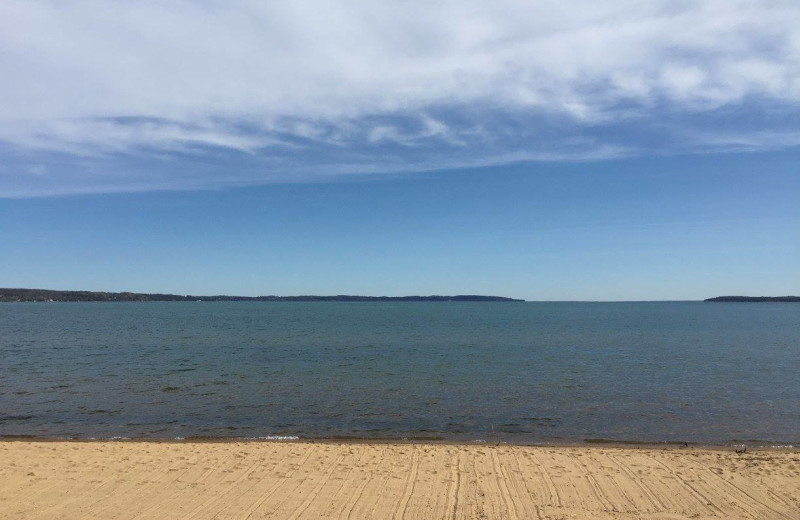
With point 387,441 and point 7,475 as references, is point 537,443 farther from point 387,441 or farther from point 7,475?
point 7,475

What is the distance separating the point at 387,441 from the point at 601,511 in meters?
7.91

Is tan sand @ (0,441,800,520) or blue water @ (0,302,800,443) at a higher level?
tan sand @ (0,441,800,520)

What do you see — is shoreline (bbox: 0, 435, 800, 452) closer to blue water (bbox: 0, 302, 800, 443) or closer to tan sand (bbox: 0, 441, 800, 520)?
blue water (bbox: 0, 302, 800, 443)

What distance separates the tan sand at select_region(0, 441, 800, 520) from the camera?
10.1m

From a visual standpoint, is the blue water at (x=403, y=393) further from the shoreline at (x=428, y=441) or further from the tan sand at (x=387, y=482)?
the tan sand at (x=387, y=482)

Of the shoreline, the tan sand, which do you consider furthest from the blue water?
the tan sand

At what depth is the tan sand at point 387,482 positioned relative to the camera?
33.0 ft

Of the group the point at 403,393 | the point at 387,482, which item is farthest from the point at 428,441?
the point at 403,393

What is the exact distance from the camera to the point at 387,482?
38.4 ft

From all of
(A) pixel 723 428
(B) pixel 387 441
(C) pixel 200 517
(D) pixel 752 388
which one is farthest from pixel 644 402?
(C) pixel 200 517

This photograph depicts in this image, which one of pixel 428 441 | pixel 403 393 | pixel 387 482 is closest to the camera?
pixel 387 482

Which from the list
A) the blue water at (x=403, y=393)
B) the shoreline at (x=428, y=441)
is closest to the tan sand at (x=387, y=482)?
the shoreline at (x=428, y=441)

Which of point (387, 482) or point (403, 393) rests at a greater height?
point (387, 482)

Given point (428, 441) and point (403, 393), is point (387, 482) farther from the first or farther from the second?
point (403, 393)
